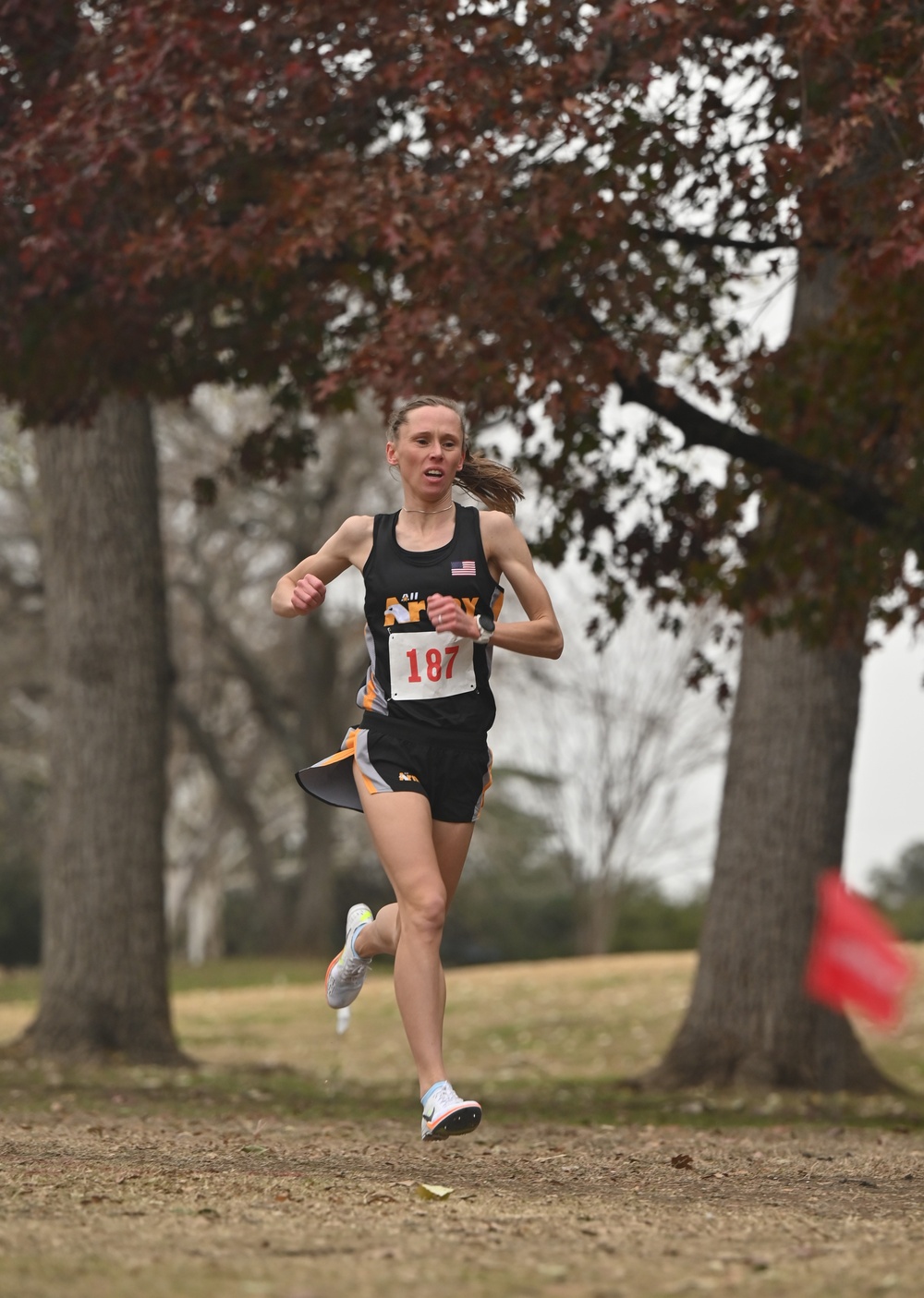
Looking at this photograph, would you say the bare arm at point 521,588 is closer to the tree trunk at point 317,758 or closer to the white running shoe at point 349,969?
the white running shoe at point 349,969

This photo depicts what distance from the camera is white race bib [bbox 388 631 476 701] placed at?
5.54 metres

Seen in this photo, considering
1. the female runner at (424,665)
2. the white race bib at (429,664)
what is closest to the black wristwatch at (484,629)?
the female runner at (424,665)

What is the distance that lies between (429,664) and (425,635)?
0.31 ft

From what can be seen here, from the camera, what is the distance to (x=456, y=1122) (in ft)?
17.4

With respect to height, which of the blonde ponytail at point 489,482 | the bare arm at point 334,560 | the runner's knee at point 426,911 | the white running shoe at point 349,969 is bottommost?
the white running shoe at point 349,969

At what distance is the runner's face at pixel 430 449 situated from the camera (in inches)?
223

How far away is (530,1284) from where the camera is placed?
3.64 metres

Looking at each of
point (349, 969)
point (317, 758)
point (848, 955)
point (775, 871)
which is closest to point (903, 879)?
point (317, 758)

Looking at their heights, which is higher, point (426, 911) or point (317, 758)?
point (317, 758)

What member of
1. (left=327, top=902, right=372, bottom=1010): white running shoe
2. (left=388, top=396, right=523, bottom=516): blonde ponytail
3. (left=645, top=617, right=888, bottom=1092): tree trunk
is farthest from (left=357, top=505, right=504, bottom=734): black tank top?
(left=645, top=617, right=888, bottom=1092): tree trunk

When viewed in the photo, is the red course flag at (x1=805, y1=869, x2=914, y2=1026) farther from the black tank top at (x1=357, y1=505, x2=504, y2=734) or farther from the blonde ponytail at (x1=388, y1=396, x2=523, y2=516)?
the blonde ponytail at (x1=388, y1=396, x2=523, y2=516)

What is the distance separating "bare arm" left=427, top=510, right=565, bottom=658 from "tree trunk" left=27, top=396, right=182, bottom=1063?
762 centimetres

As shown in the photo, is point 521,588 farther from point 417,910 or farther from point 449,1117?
point 449,1117

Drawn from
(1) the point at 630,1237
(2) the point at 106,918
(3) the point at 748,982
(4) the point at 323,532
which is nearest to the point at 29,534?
(4) the point at 323,532
